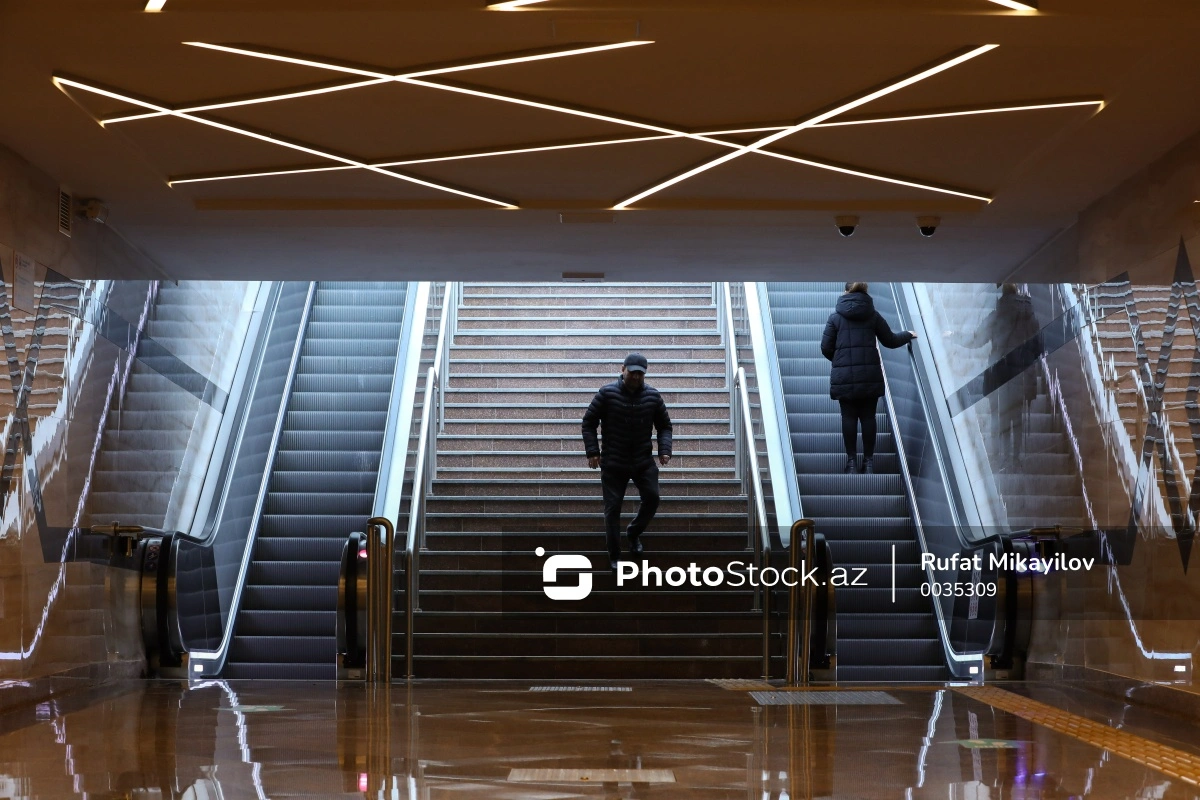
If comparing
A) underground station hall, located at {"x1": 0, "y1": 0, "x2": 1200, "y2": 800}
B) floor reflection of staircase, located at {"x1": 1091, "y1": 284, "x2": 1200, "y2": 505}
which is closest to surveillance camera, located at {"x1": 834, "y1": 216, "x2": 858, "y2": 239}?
underground station hall, located at {"x1": 0, "y1": 0, "x2": 1200, "y2": 800}

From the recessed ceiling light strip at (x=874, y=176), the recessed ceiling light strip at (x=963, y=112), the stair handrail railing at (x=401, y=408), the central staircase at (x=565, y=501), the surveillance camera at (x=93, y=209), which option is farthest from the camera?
the stair handrail railing at (x=401, y=408)

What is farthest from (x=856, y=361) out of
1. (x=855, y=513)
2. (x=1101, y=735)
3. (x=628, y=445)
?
(x=1101, y=735)

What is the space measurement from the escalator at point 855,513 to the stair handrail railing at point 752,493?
0.40 m

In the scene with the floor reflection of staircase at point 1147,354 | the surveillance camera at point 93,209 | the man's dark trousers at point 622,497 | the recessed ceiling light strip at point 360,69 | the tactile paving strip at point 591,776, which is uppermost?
the surveillance camera at point 93,209

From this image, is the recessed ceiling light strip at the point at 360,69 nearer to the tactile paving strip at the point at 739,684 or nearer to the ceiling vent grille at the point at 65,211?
the ceiling vent grille at the point at 65,211

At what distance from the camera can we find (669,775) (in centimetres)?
439

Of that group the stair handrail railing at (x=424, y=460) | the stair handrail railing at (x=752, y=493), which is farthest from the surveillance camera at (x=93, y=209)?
the stair handrail railing at (x=752, y=493)

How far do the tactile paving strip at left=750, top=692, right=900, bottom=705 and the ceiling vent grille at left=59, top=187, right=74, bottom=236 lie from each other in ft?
14.7

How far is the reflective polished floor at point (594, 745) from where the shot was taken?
13.7 feet

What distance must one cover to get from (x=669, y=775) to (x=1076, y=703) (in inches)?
130

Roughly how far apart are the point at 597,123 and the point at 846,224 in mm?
2345

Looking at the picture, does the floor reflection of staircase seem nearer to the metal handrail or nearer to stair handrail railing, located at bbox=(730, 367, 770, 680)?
the metal handrail

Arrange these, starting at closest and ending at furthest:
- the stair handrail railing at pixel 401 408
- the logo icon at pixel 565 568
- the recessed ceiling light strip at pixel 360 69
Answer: the recessed ceiling light strip at pixel 360 69, the logo icon at pixel 565 568, the stair handrail railing at pixel 401 408

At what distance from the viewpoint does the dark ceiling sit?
4824mm
